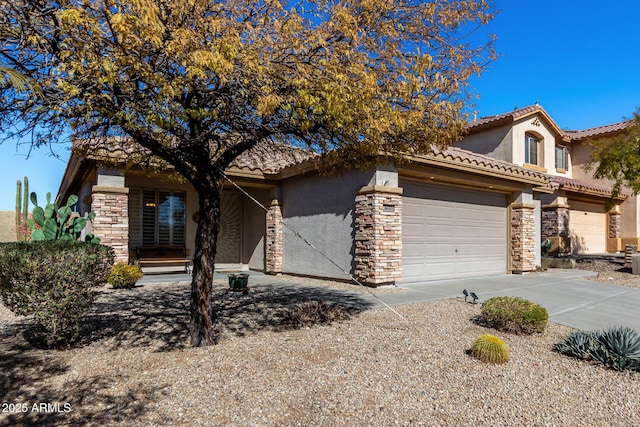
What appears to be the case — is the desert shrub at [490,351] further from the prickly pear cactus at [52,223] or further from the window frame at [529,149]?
the window frame at [529,149]

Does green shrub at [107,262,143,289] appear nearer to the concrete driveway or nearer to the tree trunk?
the tree trunk

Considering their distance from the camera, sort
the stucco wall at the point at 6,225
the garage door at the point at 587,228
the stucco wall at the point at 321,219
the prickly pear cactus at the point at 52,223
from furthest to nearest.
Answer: the stucco wall at the point at 6,225, the garage door at the point at 587,228, the stucco wall at the point at 321,219, the prickly pear cactus at the point at 52,223

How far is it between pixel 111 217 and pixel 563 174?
23.1 meters

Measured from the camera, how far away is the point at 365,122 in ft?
17.0

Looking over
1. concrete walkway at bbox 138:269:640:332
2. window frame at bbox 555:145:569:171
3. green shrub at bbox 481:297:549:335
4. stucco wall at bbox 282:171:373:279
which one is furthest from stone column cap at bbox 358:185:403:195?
window frame at bbox 555:145:569:171

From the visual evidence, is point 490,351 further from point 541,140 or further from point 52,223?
point 541,140

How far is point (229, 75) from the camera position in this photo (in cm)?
445

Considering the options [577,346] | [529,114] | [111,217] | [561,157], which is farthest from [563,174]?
[111,217]

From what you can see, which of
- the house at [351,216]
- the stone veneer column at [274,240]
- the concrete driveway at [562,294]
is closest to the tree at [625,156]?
the house at [351,216]

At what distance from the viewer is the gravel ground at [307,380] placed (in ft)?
11.6

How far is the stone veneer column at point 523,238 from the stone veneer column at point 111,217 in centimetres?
1219

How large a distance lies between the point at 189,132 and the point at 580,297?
8925 millimetres

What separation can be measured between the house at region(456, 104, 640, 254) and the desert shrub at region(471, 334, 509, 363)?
15070 mm

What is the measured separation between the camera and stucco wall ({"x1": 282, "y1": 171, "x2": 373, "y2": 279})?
10.8 meters
